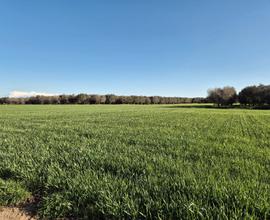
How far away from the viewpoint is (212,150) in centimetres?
880

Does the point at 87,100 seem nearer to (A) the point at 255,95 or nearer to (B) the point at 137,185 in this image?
(A) the point at 255,95

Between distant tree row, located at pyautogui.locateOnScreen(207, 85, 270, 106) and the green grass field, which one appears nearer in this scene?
the green grass field

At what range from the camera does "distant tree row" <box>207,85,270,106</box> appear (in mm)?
97125

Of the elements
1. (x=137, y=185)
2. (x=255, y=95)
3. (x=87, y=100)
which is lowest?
(x=137, y=185)

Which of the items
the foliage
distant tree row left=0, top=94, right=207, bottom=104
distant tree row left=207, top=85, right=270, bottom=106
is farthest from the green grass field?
distant tree row left=0, top=94, right=207, bottom=104

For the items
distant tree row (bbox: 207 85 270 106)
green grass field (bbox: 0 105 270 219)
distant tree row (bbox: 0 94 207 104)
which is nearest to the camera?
green grass field (bbox: 0 105 270 219)

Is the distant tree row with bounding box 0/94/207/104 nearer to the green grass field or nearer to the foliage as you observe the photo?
the foliage

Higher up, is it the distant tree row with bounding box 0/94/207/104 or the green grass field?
the distant tree row with bounding box 0/94/207/104

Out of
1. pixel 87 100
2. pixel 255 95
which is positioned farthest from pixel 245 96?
pixel 87 100

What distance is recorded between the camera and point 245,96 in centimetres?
10569

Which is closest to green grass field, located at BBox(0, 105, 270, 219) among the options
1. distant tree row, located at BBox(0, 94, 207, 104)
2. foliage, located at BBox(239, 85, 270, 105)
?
foliage, located at BBox(239, 85, 270, 105)

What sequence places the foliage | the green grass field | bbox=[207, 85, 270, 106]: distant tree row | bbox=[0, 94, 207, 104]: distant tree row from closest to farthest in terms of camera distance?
1. the green grass field
2. the foliage
3. bbox=[207, 85, 270, 106]: distant tree row
4. bbox=[0, 94, 207, 104]: distant tree row

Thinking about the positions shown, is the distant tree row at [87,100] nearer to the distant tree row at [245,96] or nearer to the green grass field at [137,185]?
the distant tree row at [245,96]

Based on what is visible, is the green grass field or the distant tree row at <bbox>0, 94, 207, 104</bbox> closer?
the green grass field
